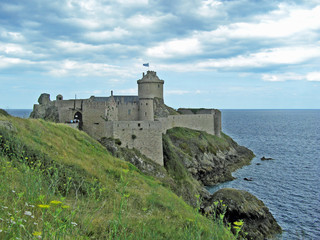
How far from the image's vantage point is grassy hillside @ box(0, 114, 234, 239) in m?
4.92

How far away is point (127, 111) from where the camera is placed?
Result: 38281 millimetres

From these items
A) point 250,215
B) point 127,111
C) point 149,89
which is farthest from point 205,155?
point 250,215

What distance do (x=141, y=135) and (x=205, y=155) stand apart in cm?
2012

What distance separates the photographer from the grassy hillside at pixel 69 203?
4916 mm

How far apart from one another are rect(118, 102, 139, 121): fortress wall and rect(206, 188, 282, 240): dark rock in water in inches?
651

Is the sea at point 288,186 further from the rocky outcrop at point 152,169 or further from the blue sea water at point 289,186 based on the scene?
the rocky outcrop at point 152,169

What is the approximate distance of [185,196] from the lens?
2872 centimetres

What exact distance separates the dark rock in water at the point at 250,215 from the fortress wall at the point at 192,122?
23354mm

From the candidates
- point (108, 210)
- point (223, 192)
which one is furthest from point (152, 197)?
point (223, 192)

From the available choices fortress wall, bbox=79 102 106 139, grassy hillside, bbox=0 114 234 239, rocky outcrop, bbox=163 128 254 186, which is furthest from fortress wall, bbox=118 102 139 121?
grassy hillside, bbox=0 114 234 239

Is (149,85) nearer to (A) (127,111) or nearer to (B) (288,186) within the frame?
(A) (127,111)

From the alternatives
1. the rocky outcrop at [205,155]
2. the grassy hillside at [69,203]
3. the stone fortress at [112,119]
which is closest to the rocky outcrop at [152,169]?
the stone fortress at [112,119]

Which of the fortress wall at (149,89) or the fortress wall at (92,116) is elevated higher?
the fortress wall at (149,89)

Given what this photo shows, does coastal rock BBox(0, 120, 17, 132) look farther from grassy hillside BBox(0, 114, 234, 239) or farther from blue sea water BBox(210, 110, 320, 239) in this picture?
blue sea water BBox(210, 110, 320, 239)
